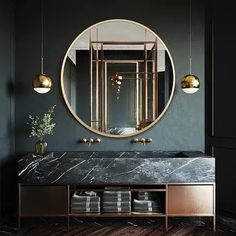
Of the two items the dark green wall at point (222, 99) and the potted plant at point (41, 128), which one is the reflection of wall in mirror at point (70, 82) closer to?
the potted plant at point (41, 128)

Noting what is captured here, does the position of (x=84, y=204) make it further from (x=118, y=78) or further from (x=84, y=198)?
(x=118, y=78)

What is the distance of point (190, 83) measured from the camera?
3.77 m

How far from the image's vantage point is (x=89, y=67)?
162 inches

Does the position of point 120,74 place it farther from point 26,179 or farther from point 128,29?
point 26,179

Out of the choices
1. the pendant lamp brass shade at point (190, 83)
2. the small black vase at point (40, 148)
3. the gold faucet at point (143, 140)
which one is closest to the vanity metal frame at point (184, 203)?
the small black vase at point (40, 148)

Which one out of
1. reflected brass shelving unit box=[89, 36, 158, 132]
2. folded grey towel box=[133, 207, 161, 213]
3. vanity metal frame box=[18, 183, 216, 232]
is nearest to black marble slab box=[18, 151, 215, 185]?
vanity metal frame box=[18, 183, 216, 232]

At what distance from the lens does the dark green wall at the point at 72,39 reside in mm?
4113

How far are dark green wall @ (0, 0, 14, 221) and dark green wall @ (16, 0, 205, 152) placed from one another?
111mm

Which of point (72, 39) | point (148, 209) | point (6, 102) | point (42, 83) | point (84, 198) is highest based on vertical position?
point (72, 39)

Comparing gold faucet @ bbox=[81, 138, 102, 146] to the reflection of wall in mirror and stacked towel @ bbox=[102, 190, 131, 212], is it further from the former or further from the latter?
stacked towel @ bbox=[102, 190, 131, 212]

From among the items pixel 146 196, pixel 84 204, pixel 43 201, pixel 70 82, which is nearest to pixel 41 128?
pixel 70 82

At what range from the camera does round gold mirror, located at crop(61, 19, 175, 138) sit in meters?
4.09

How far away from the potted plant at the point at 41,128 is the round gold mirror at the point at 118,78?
26 centimetres

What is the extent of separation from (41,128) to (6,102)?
0.44m
